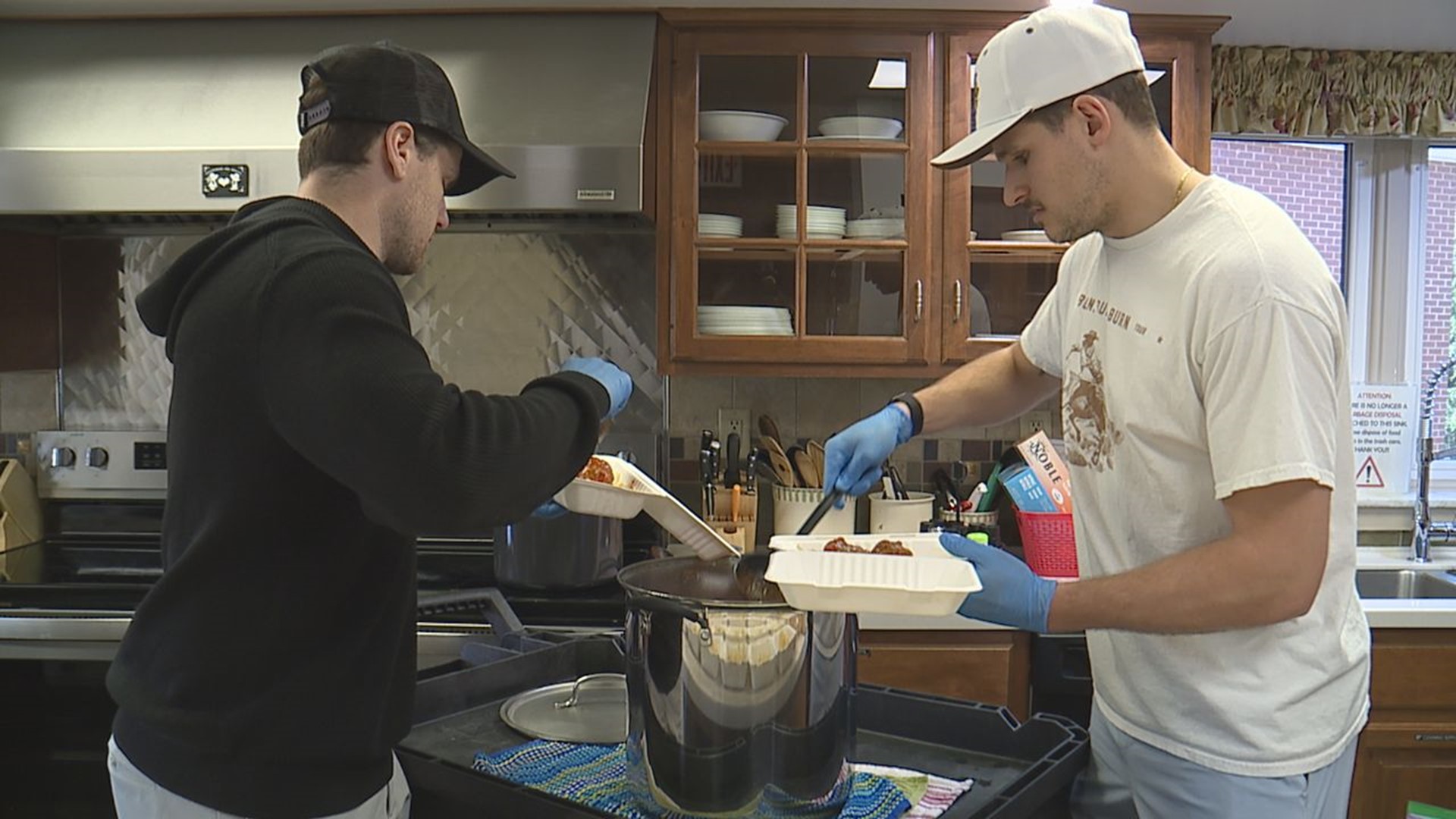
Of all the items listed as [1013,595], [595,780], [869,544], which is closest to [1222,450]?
[1013,595]

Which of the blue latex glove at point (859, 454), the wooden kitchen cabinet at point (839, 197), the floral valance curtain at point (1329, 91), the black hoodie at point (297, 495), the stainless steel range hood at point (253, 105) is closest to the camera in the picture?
the black hoodie at point (297, 495)

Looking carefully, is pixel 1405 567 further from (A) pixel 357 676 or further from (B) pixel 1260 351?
(A) pixel 357 676

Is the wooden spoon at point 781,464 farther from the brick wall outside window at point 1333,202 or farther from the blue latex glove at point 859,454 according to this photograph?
the brick wall outside window at point 1333,202

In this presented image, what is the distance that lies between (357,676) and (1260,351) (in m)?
1.01

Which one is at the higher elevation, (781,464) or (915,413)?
(915,413)

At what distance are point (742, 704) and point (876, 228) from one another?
1805mm

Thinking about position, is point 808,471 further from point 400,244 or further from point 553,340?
point 400,244

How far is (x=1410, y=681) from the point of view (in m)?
2.50

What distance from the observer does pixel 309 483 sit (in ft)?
4.05

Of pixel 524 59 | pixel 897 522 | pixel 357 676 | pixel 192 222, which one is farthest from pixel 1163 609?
pixel 192 222

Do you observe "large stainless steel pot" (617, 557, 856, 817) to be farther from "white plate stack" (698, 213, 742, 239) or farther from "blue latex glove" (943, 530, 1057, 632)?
"white plate stack" (698, 213, 742, 239)

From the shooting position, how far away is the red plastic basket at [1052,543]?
2.68 meters

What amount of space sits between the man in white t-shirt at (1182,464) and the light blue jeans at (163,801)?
26.8 inches

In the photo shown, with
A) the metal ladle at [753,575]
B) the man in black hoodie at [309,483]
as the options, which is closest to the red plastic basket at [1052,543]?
the metal ladle at [753,575]
